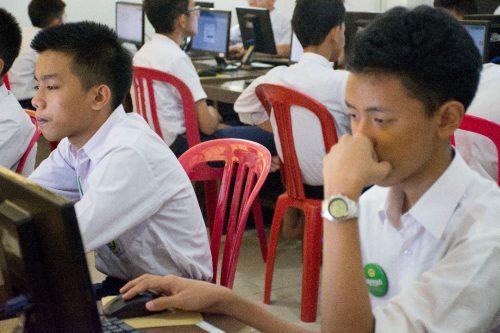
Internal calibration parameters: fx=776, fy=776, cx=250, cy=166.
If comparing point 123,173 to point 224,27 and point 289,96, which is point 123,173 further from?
point 224,27

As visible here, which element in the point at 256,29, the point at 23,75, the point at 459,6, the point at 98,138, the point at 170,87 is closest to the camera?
the point at 98,138

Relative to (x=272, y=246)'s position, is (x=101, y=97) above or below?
above

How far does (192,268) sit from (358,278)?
2.43 ft

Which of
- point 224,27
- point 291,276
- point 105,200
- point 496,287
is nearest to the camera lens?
point 496,287

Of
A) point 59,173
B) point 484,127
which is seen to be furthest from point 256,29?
point 59,173

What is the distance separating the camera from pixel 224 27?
18.4 feet

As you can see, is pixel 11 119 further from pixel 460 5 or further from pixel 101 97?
pixel 460 5

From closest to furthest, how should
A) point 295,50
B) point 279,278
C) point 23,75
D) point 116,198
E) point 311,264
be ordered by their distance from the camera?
1. point 116,198
2. point 311,264
3. point 279,278
4. point 295,50
5. point 23,75

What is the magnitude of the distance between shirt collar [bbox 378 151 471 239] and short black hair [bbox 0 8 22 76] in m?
1.82

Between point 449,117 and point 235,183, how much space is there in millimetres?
1027

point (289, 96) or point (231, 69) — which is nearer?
point (289, 96)

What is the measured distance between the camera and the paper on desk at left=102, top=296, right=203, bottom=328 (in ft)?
4.37

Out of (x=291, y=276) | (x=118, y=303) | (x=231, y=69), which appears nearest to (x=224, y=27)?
(x=231, y=69)

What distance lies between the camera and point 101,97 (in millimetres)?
1952
